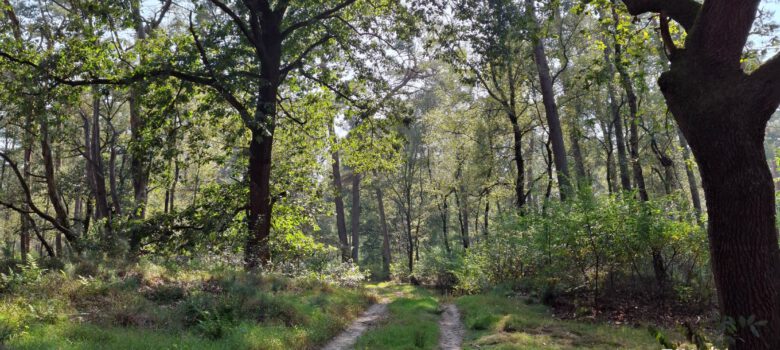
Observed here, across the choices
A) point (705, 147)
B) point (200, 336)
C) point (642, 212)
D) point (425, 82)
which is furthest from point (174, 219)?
point (425, 82)

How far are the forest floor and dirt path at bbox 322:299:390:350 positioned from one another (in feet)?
0.09

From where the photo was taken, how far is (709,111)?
17.7 ft

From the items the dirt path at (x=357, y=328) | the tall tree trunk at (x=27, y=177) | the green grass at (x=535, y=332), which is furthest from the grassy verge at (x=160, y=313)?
the tall tree trunk at (x=27, y=177)

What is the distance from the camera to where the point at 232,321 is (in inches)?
347

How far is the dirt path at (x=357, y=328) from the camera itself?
31.0 ft

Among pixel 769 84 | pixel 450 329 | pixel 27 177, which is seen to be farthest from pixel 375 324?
pixel 27 177

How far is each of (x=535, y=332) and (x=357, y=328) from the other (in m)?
4.26

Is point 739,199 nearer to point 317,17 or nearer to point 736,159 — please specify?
point 736,159

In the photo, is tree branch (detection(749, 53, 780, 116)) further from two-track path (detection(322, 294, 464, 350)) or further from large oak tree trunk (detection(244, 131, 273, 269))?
large oak tree trunk (detection(244, 131, 273, 269))

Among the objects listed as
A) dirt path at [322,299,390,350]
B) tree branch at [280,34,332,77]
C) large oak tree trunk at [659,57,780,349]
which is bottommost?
dirt path at [322,299,390,350]

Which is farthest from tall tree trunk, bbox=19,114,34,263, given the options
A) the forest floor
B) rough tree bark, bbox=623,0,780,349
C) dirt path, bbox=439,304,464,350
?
rough tree bark, bbox=623,0,780,349

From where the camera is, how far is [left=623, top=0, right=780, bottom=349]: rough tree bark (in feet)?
17.0

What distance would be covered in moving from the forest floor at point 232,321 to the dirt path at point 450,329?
23 millimetres

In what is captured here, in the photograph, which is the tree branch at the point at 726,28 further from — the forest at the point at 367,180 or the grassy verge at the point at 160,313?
the grassy verge at the point at 160,313
